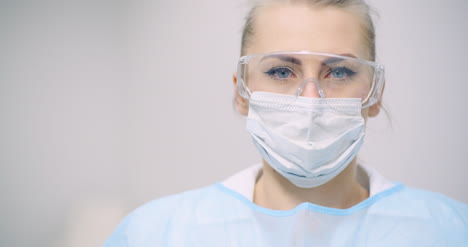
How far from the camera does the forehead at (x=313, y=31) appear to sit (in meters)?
1.07

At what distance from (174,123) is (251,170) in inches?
28.7

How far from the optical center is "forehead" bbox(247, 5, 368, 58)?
1.07 m

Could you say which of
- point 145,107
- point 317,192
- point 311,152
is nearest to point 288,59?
point 311,152

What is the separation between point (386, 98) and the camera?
1.74 metres

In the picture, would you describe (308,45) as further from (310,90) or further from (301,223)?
(301,223)

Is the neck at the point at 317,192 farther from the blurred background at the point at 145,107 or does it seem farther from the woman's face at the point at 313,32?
the blurred background at the point at 145,107

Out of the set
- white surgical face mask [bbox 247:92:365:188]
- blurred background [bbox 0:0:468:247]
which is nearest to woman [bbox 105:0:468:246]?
white surgical face mask [bbox 247:92:365:188]

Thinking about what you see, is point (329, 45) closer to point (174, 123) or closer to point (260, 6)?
point (260, 6)

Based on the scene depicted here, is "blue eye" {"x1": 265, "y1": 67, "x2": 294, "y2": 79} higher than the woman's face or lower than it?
lower

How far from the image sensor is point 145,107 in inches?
78.9

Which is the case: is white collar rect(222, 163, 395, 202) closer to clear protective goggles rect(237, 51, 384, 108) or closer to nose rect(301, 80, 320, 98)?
clear protective goggles rect(237, 51, 384, 108)

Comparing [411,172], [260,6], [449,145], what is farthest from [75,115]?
[449,145]

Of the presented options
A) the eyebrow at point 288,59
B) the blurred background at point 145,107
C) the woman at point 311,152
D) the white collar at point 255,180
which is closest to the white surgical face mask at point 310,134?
the woman at point 311,152

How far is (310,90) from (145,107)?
1.19 m
